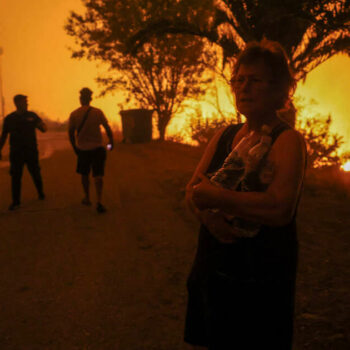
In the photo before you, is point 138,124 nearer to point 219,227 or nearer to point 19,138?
point 19,138

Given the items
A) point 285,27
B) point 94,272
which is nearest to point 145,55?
point 285,27

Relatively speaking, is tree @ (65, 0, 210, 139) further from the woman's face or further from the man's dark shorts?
the woman's face

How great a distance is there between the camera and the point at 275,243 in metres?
1.40

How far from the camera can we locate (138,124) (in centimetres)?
1730

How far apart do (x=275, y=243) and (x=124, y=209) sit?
515cm

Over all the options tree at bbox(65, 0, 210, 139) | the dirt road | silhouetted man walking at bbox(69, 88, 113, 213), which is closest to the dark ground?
the dirt road

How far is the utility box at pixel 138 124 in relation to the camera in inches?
680

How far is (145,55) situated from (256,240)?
51.1ft

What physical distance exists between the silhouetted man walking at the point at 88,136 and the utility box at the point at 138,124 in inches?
435

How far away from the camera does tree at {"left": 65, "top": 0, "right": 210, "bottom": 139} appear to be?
47.0ft

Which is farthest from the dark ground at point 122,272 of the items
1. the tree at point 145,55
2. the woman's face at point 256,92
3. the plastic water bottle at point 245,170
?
the tree at point 145,55

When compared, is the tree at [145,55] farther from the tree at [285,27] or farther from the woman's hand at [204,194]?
the woman's hand at [204,194]

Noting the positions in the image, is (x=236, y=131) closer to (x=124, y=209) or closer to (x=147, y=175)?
(x=124, y=209)

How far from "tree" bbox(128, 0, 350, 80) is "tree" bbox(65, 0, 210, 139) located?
5.48m
